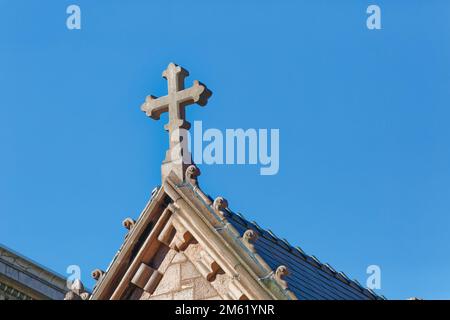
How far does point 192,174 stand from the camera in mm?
23891

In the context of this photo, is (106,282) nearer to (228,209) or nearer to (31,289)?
(228,209)

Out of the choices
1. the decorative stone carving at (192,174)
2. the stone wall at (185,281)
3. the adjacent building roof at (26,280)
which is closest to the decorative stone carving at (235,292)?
the stone wall at (185,281)

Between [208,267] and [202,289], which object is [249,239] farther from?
[202,289]

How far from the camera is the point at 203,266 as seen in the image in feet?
75.5

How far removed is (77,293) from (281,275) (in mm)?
3786

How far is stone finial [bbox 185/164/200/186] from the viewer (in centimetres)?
2380

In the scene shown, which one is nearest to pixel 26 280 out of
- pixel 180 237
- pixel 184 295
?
pixel 180 237

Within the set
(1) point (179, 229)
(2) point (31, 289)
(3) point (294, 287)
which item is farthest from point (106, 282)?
(2) point (31, 289)

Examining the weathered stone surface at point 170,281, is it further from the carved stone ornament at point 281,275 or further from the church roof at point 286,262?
the carved stone ornament at point 281,275

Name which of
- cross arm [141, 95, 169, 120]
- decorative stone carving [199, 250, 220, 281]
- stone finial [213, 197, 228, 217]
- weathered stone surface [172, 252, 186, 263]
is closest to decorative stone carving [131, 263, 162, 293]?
weathered stone surface [172, 252, 186, 263]

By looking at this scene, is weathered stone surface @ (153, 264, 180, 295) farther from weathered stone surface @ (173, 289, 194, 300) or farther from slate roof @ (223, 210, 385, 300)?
slate roof @ (223, 210, 385, 300)

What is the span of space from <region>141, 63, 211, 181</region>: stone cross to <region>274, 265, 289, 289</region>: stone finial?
2.60 meters

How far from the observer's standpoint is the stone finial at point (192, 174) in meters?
23.8
